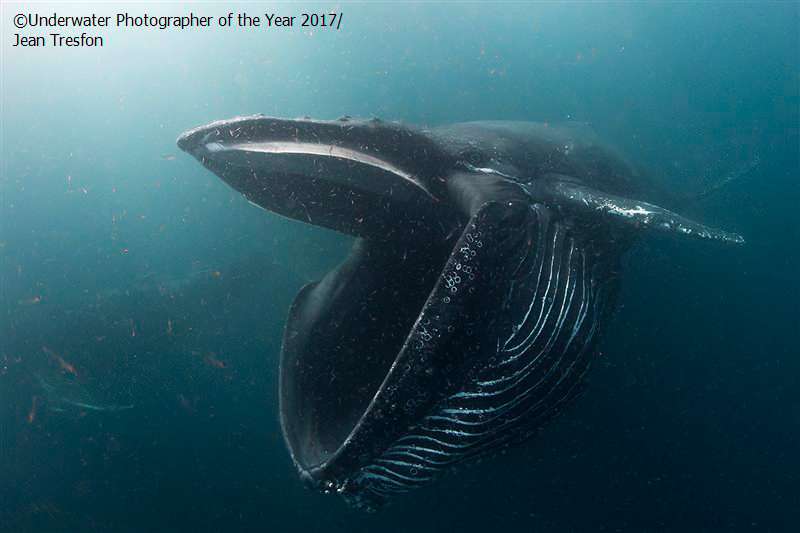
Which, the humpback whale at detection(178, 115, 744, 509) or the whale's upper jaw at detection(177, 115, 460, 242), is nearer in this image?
the humpback whale at detection(178, 115, 744, 509)

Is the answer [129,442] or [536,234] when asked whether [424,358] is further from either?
[129,442]

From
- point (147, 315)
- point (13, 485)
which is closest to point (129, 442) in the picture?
point (147, 315)

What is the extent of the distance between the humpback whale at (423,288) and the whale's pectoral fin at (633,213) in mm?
15

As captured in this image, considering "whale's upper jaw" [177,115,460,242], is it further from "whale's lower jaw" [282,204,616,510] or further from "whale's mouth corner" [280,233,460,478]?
"whale's lower jaw" [282,204,616,510]

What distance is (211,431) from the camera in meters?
12.1

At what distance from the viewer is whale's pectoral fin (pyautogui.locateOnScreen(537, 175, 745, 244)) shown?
382 centimetres

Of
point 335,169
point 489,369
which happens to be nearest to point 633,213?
point 489,369

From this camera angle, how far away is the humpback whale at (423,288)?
251 centimetres

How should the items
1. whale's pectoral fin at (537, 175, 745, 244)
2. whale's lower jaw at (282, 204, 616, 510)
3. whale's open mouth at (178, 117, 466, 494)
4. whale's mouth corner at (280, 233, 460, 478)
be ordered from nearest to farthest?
whale's lower jaw at (282, 204, 616, 510) < whale's mouth corner at (280, 233, 460, 478) < whale's open mouth at (178, 117, 466, 494) < whale's pectoral fin at (537, 175, 745, 244)

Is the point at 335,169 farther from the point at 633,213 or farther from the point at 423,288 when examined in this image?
the point at 633,213

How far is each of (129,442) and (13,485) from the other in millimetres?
4387

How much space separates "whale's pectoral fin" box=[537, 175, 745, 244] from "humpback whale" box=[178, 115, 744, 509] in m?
0.02

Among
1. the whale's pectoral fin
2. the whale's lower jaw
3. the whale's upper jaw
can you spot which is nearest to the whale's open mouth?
the whale's upper jaw

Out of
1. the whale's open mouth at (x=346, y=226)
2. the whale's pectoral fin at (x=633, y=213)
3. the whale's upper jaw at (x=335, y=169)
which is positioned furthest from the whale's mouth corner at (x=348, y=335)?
the whale's pectoral fin at (x=633, y=213)
